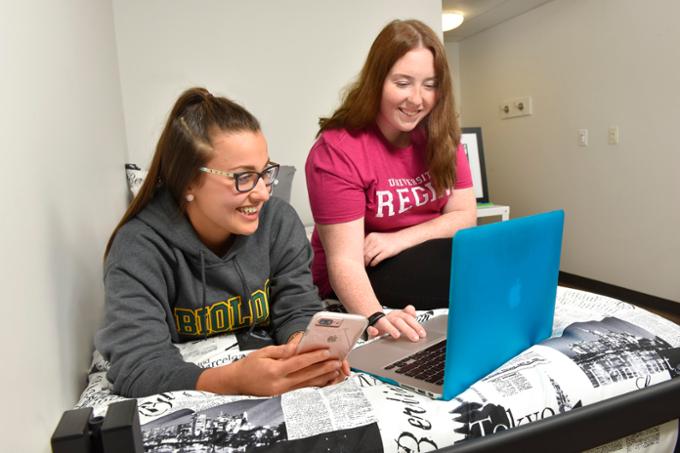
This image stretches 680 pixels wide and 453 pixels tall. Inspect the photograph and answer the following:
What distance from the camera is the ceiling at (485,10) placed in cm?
349

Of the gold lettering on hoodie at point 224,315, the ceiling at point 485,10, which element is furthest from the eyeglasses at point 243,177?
the ceiling at point 485,10

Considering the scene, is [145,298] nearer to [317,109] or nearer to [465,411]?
[465,411]

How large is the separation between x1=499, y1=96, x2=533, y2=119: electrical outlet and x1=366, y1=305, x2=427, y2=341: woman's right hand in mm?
3192

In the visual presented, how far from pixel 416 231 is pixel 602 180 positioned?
2.35 m

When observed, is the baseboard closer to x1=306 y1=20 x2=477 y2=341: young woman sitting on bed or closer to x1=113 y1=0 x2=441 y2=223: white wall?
A: x1=113 y1=0 x2=441 y2=223: white wall

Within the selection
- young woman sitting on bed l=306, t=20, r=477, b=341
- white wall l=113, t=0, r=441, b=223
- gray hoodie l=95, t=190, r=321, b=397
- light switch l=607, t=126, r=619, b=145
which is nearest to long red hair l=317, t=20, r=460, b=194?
young woman sitting on bed l=306, t=20, r=477, b=341

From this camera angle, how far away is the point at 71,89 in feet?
4.10

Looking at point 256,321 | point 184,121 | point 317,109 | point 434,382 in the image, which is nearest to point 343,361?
point 434,382

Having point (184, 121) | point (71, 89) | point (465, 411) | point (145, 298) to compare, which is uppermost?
point (71, 89)

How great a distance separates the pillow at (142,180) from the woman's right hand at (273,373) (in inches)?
52.5

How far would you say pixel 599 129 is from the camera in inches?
124

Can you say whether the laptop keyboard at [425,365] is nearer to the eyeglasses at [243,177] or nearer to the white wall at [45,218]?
the eyeglasses at [243,177]

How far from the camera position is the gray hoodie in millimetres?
846

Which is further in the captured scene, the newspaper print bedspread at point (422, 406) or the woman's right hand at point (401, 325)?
the woman's right hand at point (401, 325)
